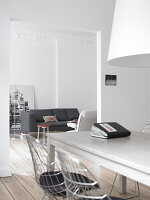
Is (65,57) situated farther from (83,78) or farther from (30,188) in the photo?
(30,188)

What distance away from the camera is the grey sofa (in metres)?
8.20

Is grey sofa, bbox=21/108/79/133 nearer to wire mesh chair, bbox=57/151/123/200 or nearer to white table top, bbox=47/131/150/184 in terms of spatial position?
white table top, bbox=47/131/150/184

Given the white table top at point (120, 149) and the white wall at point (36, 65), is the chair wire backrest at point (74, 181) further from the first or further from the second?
the white wall at point (36, 65)

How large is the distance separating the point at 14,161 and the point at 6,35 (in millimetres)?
2227

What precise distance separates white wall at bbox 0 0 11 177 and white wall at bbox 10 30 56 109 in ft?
17.4

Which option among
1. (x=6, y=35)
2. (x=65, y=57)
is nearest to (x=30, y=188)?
(x=6, y=35)

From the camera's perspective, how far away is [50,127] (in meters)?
8.18

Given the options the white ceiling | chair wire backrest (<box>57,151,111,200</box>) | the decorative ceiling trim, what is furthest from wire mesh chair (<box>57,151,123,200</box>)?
the decorative ceiling trim

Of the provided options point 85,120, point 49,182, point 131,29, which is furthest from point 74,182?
Result: point 85,120

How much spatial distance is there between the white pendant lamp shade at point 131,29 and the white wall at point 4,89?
2518 millimetres

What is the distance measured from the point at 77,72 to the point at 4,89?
6180 mm

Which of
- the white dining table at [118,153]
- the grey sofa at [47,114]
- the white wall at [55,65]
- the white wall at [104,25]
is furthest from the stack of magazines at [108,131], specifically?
the white wall at [55,65]

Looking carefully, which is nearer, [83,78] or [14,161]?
[14,161]

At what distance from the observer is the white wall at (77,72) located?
9609mm
